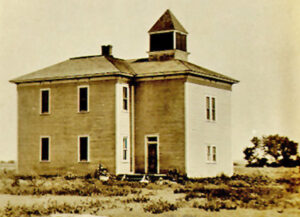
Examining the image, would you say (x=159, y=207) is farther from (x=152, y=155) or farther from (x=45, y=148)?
(x=45, y=148)

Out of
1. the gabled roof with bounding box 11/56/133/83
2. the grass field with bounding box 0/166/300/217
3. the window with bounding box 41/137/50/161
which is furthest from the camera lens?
the window with bounding box 41/137/50/161

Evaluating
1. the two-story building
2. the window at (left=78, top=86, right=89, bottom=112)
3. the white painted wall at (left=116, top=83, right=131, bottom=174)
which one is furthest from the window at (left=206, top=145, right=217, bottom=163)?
the window at (left=78, top=86, right=89, bottom=112)

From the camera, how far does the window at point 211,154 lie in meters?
35.6

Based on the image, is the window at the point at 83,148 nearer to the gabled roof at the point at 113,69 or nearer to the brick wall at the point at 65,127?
the brick wall at the point at 65,127

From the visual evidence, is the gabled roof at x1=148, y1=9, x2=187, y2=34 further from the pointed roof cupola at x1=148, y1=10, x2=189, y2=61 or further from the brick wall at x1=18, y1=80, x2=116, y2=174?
the brick wall at x1=18, y1=80, x2=116, y2=174

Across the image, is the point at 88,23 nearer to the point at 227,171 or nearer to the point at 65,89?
the point at 65,89

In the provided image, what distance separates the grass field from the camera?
2108cm

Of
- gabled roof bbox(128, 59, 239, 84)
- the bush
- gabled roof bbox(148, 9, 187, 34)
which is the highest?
gabled roof bbox(148, 9, 187, 34)

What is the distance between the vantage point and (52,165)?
36.3 metres

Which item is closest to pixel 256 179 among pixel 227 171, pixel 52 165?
pixel 227 171

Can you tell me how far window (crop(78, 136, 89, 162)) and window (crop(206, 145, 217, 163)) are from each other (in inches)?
275

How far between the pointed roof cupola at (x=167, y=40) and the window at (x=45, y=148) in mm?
8203

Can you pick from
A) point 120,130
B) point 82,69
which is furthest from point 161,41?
point 120,130

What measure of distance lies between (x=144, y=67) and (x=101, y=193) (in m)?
11.6
